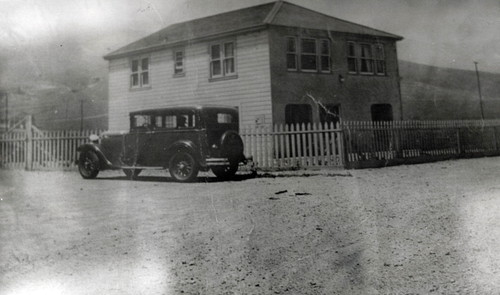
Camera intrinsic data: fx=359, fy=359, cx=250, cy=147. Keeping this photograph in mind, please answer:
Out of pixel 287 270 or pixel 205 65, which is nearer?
pixel 287 270

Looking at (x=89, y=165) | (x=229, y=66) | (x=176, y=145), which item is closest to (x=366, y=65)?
(x=229, y=66)

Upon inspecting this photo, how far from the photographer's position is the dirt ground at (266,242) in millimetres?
2422

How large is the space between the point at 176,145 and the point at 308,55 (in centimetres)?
738

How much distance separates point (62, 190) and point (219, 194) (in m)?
3.01

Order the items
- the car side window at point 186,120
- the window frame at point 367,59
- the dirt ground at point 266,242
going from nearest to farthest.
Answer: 1. the dirt ground at point 266,242
2. the car side window at point 186,120
3. the window frame at point 367,59

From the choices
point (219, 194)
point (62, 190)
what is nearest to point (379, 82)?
point (219, 194)

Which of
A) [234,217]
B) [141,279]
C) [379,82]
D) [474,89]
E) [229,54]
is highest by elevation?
[229,54]

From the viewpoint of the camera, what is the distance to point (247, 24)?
12.5 meters

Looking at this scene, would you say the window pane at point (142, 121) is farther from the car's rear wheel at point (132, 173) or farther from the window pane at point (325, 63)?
the window pane at point (325, 63)

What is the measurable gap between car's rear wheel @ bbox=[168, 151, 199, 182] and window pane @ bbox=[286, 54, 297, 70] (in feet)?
21.7

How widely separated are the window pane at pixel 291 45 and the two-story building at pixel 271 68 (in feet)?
0.11

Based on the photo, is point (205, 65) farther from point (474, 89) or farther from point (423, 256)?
point (423, 256)

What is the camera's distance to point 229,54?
13.2 m

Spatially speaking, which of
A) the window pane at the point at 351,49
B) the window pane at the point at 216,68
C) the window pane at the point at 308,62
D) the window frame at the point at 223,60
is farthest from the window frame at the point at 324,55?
the window pane at the point at 216,68
